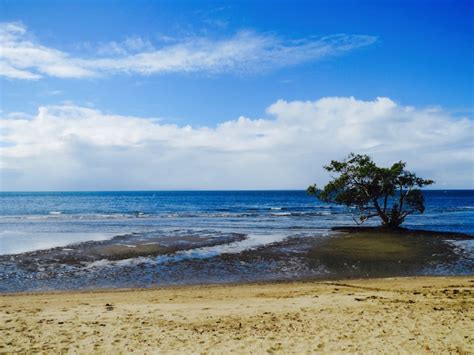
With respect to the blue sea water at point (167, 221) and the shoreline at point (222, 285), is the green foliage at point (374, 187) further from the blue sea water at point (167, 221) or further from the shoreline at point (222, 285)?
the shoreline at point (222, 285)

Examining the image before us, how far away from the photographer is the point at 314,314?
9.70 meters

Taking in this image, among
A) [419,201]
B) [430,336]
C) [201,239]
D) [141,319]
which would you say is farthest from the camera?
[419,201]

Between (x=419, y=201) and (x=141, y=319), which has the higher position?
(x=419, y=201)

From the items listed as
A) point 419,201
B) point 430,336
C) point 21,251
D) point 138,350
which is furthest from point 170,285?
point 419,201

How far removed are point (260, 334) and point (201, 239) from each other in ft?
64.9

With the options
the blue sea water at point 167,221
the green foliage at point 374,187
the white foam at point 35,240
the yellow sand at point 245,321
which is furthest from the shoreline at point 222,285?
the green foliage at point 374,187

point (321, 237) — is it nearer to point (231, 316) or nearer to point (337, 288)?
point (337, 288)

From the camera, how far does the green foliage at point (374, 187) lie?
33.0m

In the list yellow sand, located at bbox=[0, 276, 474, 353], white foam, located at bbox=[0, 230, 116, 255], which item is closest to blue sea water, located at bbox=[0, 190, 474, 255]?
white foam, located at bbox=[0, 230, 116, 255]

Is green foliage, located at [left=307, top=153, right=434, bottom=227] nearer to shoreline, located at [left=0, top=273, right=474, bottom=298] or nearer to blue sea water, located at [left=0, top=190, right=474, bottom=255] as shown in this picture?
blue sea water, located at [left=0, top=190, right=474, bottom=255]

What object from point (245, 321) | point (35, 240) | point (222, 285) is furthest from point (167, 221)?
point (245, 321)

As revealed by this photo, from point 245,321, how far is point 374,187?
28073mm

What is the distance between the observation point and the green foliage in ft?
108

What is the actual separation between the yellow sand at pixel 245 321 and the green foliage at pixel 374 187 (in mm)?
21243
